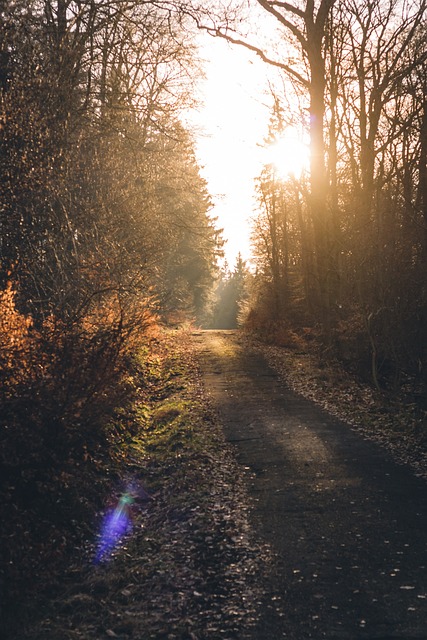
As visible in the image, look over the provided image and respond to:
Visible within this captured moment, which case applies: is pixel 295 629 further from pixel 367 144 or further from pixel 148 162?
pixel 148 162

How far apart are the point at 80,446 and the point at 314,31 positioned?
1496 cm

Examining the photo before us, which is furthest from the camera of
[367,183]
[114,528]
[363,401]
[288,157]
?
[288,157]

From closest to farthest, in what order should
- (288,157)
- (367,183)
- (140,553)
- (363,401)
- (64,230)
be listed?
(140,553)
(64,230)
(363,401)
(367,183)
(288,157)

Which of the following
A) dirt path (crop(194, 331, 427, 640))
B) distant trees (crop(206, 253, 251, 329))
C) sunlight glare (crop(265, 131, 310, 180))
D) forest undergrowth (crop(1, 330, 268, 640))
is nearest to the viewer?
dirt path (crop(194, 331, 427, 640))

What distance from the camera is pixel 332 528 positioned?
6.50m

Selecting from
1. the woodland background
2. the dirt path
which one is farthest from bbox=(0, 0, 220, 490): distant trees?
the dirt path

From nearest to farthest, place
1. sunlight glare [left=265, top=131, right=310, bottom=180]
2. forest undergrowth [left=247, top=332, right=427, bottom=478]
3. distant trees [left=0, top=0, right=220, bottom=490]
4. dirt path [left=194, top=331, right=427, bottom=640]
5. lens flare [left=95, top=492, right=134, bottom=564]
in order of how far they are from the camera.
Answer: dirt path [left=194, top=331, right=427, bottom=640]
lens flare [left=95, top=492, right=134, bottom=564]
distant trees [left=0, top=0, right=220, bottom=490]
forest undergrowth [left=247, top=332, right=427, bottom=478]
sunlight glare [left=265, top=131, right=310, bottom=180]

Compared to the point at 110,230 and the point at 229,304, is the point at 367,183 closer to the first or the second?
the point at 110,230

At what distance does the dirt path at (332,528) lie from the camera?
4781 millimetres

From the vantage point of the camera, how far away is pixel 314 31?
17.7m

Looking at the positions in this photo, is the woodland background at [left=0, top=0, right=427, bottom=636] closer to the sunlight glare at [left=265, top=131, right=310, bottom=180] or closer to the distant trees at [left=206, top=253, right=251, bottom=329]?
the sunlight glare at [left=265, top=131, right=310, bottom=180]

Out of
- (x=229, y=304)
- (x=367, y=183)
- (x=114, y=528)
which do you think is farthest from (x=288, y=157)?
(x=229, y=304)

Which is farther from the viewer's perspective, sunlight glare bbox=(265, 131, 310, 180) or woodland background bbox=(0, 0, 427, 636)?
sunlight glare bbox=(265, 131, 310, 180)

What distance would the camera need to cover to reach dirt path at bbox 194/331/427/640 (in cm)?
478
